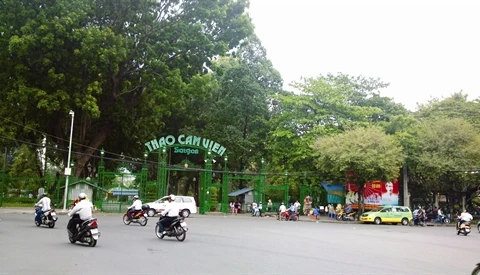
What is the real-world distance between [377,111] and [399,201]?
7.73 meters

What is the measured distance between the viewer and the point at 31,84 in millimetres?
27797

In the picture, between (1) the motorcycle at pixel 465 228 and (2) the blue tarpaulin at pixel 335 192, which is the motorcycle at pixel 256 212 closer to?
(2) the blue tarpaulin at pixel 335 192

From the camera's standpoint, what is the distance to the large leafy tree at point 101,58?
25766mm

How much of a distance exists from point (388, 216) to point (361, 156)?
4.69m

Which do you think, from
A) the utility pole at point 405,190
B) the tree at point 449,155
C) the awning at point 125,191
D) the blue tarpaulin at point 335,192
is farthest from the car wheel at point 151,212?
the utility pole at point 405,190

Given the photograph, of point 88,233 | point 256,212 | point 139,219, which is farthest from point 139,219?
point 256,212

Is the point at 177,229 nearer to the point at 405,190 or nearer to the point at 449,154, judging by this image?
the point at 449,154

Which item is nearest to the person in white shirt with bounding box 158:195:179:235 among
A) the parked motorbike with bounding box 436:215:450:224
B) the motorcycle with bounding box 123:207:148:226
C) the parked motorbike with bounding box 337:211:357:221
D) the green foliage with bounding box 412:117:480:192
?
the motorcycle with bounding box 123:207:148:226

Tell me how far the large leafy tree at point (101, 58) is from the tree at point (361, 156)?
993cm

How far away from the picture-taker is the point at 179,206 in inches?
1154

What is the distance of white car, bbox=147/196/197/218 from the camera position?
2859 centimetres

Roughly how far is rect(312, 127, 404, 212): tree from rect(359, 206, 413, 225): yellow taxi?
1.71m

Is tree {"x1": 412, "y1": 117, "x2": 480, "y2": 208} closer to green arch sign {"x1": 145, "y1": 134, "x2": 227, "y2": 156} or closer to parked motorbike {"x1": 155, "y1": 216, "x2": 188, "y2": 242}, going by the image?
green arch sign {"x1": 145, "y1": 134, "x2": 227, "y2": 156}

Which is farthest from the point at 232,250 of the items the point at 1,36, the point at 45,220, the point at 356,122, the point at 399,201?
the point at 399,201
